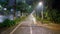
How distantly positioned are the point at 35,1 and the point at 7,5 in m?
13.4

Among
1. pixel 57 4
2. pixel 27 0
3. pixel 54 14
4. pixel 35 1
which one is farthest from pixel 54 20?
pixel 35 1

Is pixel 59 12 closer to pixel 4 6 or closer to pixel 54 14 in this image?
pixel 54 14

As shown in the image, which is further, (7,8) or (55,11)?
(55,11)

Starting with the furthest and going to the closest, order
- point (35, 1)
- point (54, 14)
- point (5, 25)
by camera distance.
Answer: point (35, 1) < point (54, 14) < point (5, 25)

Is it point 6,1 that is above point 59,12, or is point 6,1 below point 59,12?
above

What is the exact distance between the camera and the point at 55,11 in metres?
22.9

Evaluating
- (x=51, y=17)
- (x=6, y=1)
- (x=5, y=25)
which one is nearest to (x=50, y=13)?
(x=51, y=17)

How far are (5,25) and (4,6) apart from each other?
682cm

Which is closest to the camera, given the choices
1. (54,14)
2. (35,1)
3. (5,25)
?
(5,25)

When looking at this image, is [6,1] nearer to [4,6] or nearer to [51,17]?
[4,6]

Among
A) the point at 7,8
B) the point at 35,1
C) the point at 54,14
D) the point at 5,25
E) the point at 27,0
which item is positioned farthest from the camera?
the point at 35,1

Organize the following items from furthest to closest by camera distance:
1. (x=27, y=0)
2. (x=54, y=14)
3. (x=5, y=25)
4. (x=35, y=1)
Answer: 1. (x=35, y=1)
2. (x=27, y=0)
3. (x=54, y=14)
4. (x=5, y=25)

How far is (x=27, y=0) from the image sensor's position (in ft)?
90.0

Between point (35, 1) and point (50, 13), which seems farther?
point (35, 1)
